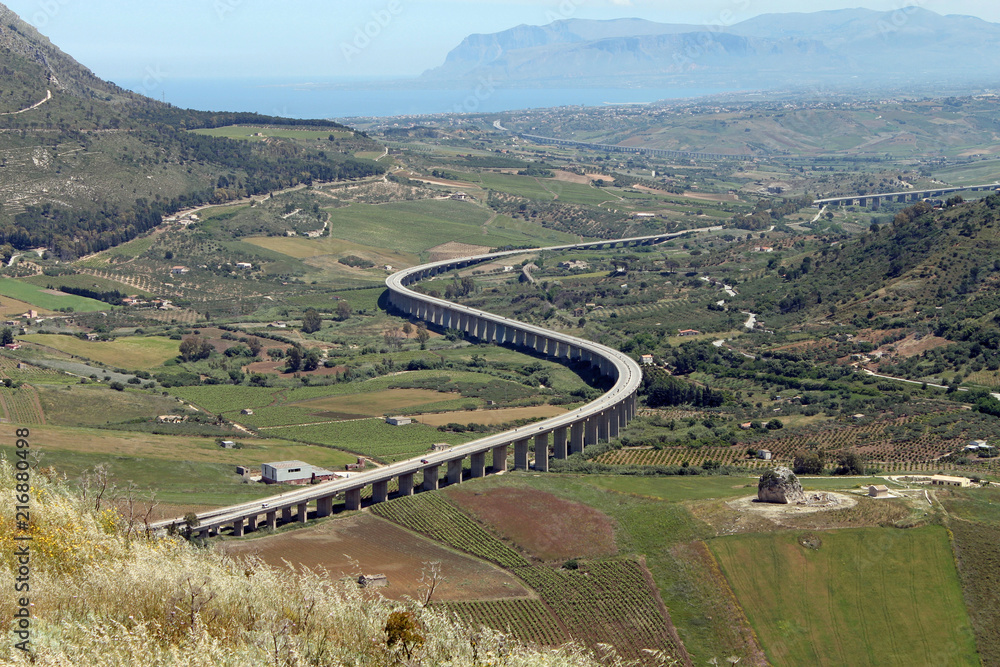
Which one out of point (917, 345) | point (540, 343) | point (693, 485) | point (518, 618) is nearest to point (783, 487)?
point (693, 485)

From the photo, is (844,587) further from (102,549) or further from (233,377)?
(233,377)

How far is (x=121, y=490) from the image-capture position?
57812 millimetres

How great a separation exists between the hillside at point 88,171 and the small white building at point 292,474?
93.5 meters

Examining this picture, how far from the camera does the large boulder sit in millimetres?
58938

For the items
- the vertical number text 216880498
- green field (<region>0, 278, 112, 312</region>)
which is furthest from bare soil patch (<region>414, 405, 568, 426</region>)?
green field (<region>0, 278, 112, 312</region>)

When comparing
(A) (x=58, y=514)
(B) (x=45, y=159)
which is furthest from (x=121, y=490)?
(B) (x=45, y=159)

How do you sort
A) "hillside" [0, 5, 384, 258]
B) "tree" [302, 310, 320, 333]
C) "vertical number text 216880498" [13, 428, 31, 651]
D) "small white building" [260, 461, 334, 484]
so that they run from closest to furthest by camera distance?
1. "vertical number text 216880498" [13, 428, 31, 651]
2. "small white building" [260, 461, 334, 484]
3. "tree" [302, 310, 320, 333]
4. "hillside" [0, 5, 384, 258]

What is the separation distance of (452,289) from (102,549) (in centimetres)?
11026

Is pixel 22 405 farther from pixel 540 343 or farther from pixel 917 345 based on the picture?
pixel 917 345

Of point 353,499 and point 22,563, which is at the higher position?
point 22,563

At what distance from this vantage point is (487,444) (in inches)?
2879

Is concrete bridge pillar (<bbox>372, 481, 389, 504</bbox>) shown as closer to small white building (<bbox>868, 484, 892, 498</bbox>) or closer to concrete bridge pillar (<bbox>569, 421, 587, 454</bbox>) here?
concrete bridge pillar (<bbox>569, 421, 587, 454</bbox>)

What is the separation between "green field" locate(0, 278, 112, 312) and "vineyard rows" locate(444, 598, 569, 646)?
9278cm

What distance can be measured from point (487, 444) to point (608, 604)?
78.7ft
